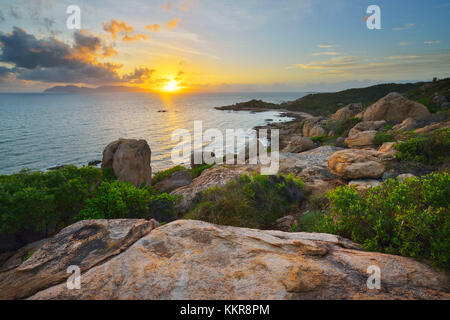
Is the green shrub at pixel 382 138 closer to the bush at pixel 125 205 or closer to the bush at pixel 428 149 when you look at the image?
the bush at pixel 428 149

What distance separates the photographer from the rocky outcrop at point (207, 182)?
10.3 m

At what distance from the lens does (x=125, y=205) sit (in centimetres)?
770

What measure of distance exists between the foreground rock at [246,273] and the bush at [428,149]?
9989 mm

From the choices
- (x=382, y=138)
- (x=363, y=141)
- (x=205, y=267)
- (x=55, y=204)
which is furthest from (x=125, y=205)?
(x=363, y=141)

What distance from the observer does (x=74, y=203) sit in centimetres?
757

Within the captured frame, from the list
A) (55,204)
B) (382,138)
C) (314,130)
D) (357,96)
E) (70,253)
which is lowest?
(55,204)

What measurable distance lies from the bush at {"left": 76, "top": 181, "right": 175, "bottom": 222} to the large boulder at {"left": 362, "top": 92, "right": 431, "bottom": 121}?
95.6 ft

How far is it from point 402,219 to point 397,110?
95.4 ft

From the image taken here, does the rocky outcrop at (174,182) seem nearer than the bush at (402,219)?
No

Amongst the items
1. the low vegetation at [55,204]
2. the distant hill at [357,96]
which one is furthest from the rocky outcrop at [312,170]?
the distant hill at [357,96]

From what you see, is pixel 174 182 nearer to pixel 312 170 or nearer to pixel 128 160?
pixel 128 160

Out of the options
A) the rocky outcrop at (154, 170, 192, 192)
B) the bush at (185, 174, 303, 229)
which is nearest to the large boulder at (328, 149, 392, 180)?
the bush at (185, 174, 303, 229)

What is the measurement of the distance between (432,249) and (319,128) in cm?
3529
